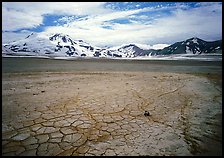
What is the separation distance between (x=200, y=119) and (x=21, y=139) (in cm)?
444

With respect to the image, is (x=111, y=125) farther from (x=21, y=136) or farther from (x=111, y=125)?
(x=21, y=136)

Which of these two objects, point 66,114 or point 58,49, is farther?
point 58,49

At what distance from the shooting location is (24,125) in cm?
468

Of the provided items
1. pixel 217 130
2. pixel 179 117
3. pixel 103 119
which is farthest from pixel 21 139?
pixel 217 130

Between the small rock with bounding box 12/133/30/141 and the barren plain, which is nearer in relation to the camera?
the barren plain

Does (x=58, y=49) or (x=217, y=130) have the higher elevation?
(x=58, y=49)

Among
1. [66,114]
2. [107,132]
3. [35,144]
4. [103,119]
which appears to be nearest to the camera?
[35,144]

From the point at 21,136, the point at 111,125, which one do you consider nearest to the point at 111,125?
the point at 111,125

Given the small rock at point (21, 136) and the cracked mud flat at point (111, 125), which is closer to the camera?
the cracked mud flat at point (111, 125)

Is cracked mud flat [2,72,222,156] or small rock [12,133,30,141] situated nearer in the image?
cracked mud flat [2,72,222,156]

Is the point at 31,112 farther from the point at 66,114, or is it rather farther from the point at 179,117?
the point at 179,117

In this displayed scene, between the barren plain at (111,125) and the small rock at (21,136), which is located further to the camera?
the small rock at (21,136)

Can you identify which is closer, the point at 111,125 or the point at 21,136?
the point at 21,136

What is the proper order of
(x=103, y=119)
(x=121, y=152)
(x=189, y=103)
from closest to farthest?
1. (x=121, y=152)
2. (x=103, y=119)
3. (x=189, y=103)
